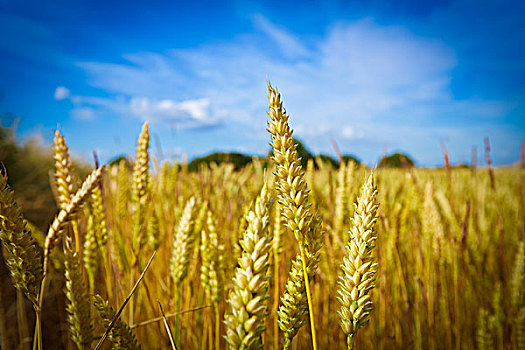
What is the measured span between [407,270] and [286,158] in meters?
1.64

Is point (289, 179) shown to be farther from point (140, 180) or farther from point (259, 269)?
point (140, 180)

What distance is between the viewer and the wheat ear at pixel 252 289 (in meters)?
0.34

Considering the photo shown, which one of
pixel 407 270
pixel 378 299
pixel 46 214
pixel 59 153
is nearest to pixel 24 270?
pixel 59 153

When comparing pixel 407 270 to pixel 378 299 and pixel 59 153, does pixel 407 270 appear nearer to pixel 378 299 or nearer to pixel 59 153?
pixel 378 299

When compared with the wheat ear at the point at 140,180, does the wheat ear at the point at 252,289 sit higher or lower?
lower


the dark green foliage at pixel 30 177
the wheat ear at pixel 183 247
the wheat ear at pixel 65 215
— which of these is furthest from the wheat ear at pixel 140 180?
the dark green foliage at pixel 30 177

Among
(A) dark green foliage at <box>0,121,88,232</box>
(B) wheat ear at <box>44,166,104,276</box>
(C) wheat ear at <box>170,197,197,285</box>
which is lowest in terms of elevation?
(C) wheat ear at <box>170,197,197,285</box>

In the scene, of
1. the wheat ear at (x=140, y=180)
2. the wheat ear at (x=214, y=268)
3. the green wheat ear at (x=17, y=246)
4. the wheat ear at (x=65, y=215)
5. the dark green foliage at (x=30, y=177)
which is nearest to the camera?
the green wheat ear at (x=17, y=246)

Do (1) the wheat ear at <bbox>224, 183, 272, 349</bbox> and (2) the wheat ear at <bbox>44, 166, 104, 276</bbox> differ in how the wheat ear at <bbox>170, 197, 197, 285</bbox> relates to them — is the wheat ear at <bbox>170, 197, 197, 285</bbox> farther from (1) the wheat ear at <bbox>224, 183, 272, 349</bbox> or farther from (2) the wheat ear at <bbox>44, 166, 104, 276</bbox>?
(1) the wheat ear at <bbox>224, 183, 272, 349</bbox>

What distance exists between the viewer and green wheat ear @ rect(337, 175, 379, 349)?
41 centimetres

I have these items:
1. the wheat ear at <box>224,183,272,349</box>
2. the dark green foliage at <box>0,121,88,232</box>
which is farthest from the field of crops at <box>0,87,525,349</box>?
the dark green foliage at <box>0,121,88,232</box>

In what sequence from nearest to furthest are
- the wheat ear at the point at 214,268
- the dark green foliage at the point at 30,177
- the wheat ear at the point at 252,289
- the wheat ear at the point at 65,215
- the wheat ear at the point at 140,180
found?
the wheat ear at the point at 252,289, the wheat ear at the point at 65,215, the wheat ear at the point at 214,268, the wheat ear at the point at 140,180, the dark green foliage at the point at 30,177

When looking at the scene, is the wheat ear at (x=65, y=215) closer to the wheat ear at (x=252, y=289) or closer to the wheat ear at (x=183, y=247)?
the wheat ear at (x=183, y=247)

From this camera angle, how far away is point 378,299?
1371 mm
